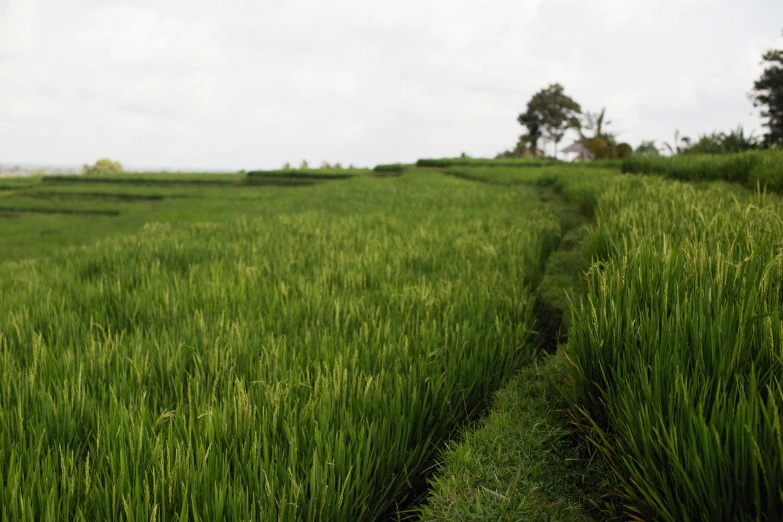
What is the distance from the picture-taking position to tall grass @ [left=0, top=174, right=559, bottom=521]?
1181 mm

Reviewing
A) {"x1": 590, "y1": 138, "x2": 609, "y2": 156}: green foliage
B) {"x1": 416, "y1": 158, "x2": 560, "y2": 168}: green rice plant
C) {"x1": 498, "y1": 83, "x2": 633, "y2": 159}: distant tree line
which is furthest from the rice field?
{"x1": 498, "y1": 83, "x2": 633, "y2": 159}: distant tree line

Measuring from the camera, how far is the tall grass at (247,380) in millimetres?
1181

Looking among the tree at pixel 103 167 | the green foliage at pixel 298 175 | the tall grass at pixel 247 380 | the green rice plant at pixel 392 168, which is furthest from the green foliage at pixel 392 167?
the tree at pixel 103 167

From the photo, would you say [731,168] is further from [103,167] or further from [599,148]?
[103,167]

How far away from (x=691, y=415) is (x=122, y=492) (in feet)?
4.12

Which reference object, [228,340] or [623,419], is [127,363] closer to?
[228,340]

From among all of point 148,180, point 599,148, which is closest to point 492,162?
point 599,148

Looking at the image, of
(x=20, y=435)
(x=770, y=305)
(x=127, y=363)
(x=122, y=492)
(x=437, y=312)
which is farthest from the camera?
(x=437, y=312)

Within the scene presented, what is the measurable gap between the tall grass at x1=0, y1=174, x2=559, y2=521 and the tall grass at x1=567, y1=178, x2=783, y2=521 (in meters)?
0.60

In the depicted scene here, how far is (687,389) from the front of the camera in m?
1.17

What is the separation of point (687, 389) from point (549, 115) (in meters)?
47.1

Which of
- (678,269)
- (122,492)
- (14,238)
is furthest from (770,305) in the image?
(14,238)

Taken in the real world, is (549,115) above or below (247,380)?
above

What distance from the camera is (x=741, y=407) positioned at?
98 centimetres
